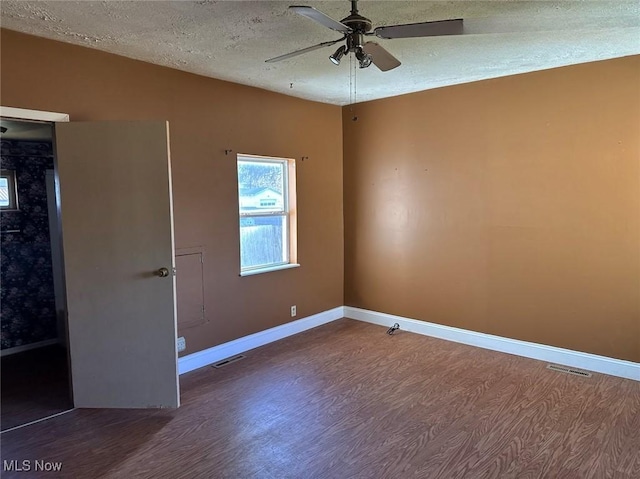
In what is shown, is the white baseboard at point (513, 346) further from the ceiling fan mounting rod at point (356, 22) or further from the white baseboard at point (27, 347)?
the white baseboard at point (27, 347)

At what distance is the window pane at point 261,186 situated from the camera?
4266mm

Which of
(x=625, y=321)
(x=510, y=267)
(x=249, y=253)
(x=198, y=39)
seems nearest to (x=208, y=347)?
(x=249, y=253)

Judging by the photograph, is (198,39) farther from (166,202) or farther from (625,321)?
(625,321)

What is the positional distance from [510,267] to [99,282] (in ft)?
11.5

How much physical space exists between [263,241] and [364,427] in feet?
7.51

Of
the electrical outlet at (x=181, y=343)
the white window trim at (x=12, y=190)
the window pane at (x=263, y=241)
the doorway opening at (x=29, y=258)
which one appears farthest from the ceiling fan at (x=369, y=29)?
the white window trim at (x=12, y=190)

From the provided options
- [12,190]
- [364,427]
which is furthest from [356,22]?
[12,190]

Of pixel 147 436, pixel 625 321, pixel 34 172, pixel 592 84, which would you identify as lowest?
pixel 147 436

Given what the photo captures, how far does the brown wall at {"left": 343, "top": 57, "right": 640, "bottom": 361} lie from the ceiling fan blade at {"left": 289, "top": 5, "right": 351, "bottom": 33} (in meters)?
2.51

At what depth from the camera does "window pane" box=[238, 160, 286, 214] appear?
168 inches

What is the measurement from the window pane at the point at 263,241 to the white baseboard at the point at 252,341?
2.35 feet

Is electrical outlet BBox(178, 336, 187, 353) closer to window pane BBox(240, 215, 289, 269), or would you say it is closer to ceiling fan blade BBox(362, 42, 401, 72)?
window pane BBox(240, 215, 289, 269)

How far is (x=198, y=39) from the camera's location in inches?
112

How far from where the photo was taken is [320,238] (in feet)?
16.5
